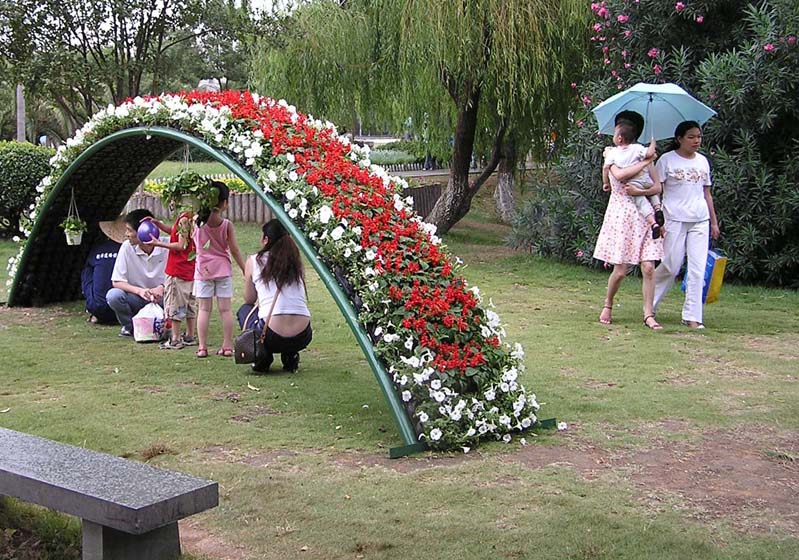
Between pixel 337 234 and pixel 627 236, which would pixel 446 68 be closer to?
pixel 627 236

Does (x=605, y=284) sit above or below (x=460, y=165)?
below

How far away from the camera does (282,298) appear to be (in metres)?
7.27

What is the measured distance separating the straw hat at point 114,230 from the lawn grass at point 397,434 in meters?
0.90

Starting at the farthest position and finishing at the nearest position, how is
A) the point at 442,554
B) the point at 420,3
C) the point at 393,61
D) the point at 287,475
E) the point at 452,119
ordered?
the point at 452,119, the point at 393,61, the point at 420,3, the point at 287,475, the point at 442,554

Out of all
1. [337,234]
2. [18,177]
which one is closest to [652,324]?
[337,234]

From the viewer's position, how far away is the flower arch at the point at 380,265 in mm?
5707

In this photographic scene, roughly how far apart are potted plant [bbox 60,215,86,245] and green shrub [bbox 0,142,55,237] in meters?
5.94

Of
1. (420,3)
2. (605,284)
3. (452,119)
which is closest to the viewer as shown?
(605,284)

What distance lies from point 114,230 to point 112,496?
6557 millimetres

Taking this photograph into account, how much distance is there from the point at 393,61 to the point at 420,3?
5.08 ft

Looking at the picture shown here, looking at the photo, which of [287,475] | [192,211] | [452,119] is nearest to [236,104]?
[192,211]

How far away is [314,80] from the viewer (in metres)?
16.0

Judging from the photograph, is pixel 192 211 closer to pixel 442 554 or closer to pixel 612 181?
pixel 612 181

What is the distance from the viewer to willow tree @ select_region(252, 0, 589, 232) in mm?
13805
